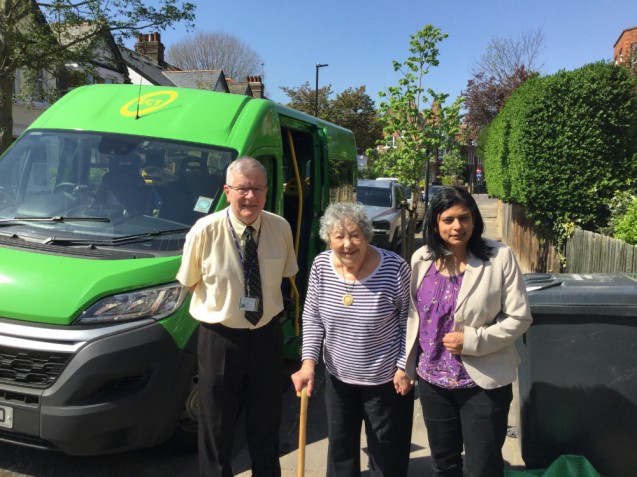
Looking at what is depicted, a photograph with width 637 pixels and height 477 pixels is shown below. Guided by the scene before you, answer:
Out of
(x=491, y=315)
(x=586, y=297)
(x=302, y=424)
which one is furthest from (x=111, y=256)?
A: (x=586, y=297)

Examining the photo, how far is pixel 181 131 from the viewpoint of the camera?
3900 mm

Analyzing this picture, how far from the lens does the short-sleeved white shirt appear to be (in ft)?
8.80

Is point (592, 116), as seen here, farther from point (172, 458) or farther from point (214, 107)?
point (172, 458)

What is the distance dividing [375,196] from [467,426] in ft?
39.4

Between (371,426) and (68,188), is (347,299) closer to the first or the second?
(371,426)

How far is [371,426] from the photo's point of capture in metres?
2.56

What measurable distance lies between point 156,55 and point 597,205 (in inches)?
1361

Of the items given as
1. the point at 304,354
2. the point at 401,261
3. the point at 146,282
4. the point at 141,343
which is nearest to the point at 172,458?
the point at 141,343

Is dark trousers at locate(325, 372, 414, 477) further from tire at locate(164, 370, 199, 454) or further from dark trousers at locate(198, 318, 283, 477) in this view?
tire at locate(164, 370, 199, 454)

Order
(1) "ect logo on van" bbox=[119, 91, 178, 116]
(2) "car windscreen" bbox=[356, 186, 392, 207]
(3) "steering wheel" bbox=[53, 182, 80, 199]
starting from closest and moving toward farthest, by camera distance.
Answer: (3) "steering wheel" bbox=[53, 182, 80, 199] → (1) "ect logo on van" bbox=[119, 91, 178, 116] → (2) "car windscreen" bbox=[356, 186, 392, 207]

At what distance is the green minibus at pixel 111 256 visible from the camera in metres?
2.79

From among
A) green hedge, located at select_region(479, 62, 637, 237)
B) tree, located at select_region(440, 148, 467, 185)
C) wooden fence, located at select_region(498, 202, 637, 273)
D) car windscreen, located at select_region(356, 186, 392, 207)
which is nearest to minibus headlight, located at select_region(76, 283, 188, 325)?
wooden fence, located at select_region(498, 202, 637, 273)

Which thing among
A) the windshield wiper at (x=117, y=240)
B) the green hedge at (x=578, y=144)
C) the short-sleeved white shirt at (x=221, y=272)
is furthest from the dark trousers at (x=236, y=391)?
the green hedge at (x=578, y=144)

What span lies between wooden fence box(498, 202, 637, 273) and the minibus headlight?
Result: 3.82 meters
